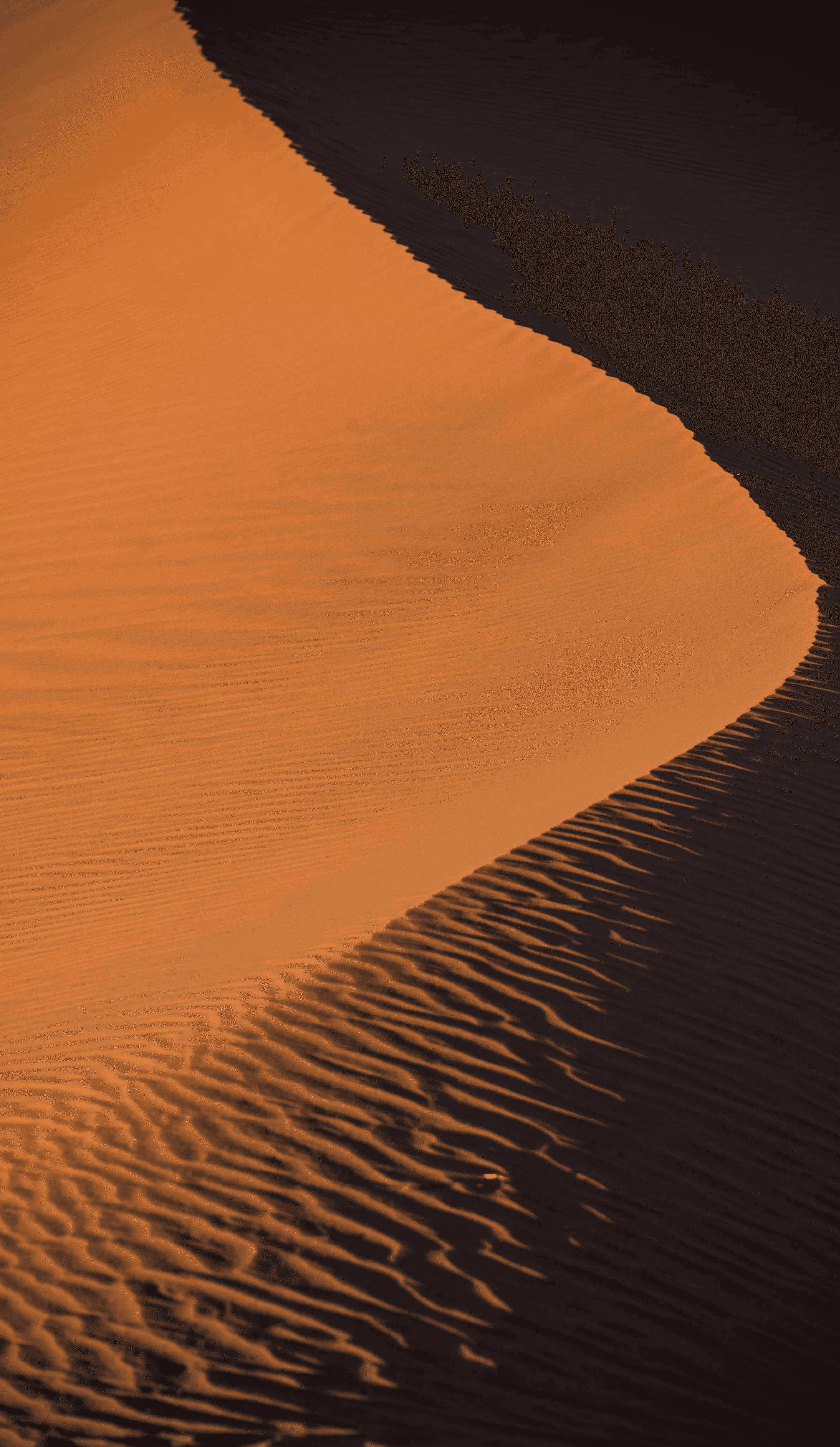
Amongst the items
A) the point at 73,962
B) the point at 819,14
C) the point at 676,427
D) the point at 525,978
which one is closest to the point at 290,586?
the point at 676,427

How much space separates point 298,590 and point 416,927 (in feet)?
16.2

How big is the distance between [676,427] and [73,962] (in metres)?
6.57

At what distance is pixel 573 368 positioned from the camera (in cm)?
1096

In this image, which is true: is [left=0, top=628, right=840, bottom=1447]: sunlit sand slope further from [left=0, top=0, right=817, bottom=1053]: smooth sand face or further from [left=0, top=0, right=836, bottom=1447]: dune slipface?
[left=0, top=0, right=817, bottom=1053]: smooth sand face

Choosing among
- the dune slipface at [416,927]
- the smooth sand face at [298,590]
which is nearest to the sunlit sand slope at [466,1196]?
the dune slipface at [416,927]

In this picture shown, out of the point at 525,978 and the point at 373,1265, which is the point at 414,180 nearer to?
the point at 525,978

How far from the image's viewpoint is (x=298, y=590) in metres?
9.00

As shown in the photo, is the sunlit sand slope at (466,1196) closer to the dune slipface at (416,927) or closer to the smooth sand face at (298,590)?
the dune slipface at (416,927)

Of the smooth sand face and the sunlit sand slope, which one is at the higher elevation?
the smooth sand face

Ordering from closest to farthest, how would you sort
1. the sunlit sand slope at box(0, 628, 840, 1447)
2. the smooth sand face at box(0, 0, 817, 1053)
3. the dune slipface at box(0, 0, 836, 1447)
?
the sunlit sand slope at box(0, 628, 840, 1447), the dune slipface at box(0, 0, 836, 1447), the smooth sand face at box(0, 0, 817, 1053)

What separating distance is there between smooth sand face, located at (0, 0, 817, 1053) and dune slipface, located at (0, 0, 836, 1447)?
0.13 ft

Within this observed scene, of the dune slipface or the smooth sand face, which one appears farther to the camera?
the smooth sand face

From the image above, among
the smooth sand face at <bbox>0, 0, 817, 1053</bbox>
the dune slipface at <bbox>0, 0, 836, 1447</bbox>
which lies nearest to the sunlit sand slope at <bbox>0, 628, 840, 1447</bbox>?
the dune slipface at <bbox>0, 0, 836, 1447</bbox>

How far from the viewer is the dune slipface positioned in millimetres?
3320
